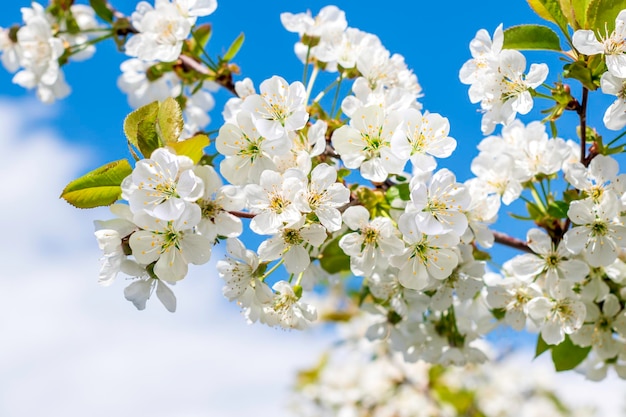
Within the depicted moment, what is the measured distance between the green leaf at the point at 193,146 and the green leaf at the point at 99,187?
0.14 m

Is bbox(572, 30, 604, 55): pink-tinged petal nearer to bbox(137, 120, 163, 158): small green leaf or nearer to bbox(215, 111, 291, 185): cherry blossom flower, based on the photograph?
bbox(215, 111, 291, 185): cherry blossom flower

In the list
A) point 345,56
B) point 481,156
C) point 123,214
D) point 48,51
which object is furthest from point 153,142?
point 48,51

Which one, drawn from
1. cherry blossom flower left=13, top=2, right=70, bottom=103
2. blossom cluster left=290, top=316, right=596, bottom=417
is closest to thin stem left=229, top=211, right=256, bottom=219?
cherry blossom flower left=13, top=2, right=70, bottom=103

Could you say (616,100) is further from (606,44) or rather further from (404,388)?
(404,388)

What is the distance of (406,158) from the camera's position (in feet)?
5.43

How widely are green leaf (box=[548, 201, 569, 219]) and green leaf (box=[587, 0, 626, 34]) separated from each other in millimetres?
481

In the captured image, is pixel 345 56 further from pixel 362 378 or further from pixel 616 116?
pixel 362 378

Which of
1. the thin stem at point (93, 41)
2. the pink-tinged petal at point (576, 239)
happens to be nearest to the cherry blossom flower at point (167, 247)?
the pink-tinged petal at point (576, 239)

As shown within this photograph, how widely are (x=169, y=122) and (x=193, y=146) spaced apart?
0.30ft

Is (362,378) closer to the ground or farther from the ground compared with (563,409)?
closer to the ground

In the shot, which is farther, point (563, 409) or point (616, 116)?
point (563, 409)

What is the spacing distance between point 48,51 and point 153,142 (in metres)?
1.58

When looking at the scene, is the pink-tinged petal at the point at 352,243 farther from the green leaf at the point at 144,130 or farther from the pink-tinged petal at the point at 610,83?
the pink-tinged petal at the point at 610,83

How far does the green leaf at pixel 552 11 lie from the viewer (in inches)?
70.5
